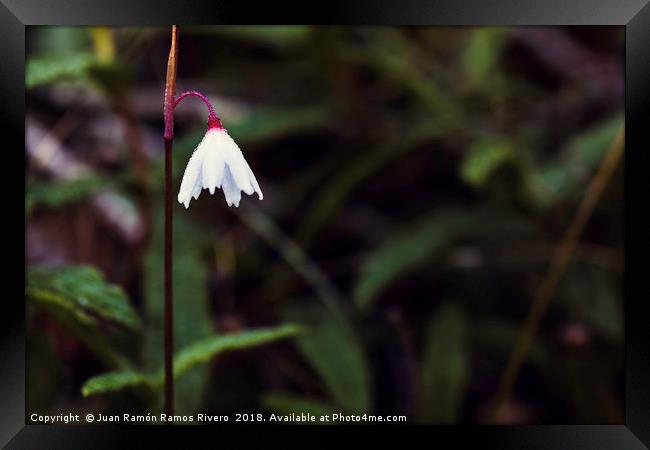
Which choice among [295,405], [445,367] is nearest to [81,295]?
[295,405]

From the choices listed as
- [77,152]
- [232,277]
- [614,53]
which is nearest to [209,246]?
[232,277]

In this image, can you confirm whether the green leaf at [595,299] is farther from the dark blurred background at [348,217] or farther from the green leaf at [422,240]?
the green leaf at [422,240]

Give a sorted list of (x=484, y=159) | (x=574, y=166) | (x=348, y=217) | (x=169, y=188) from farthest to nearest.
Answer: (x=348, y=217)
(x=574, y=166)
(x=484, y=159)
(x=169, y=188)

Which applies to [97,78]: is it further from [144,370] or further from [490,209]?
[490,209]

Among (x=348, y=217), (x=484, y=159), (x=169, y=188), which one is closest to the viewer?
(x=169, y=188)

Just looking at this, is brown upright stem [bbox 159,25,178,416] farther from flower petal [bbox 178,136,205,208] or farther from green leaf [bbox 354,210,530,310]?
green leaf [bbox 354,210,530,310]

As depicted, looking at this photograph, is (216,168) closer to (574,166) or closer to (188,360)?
(188,360)
